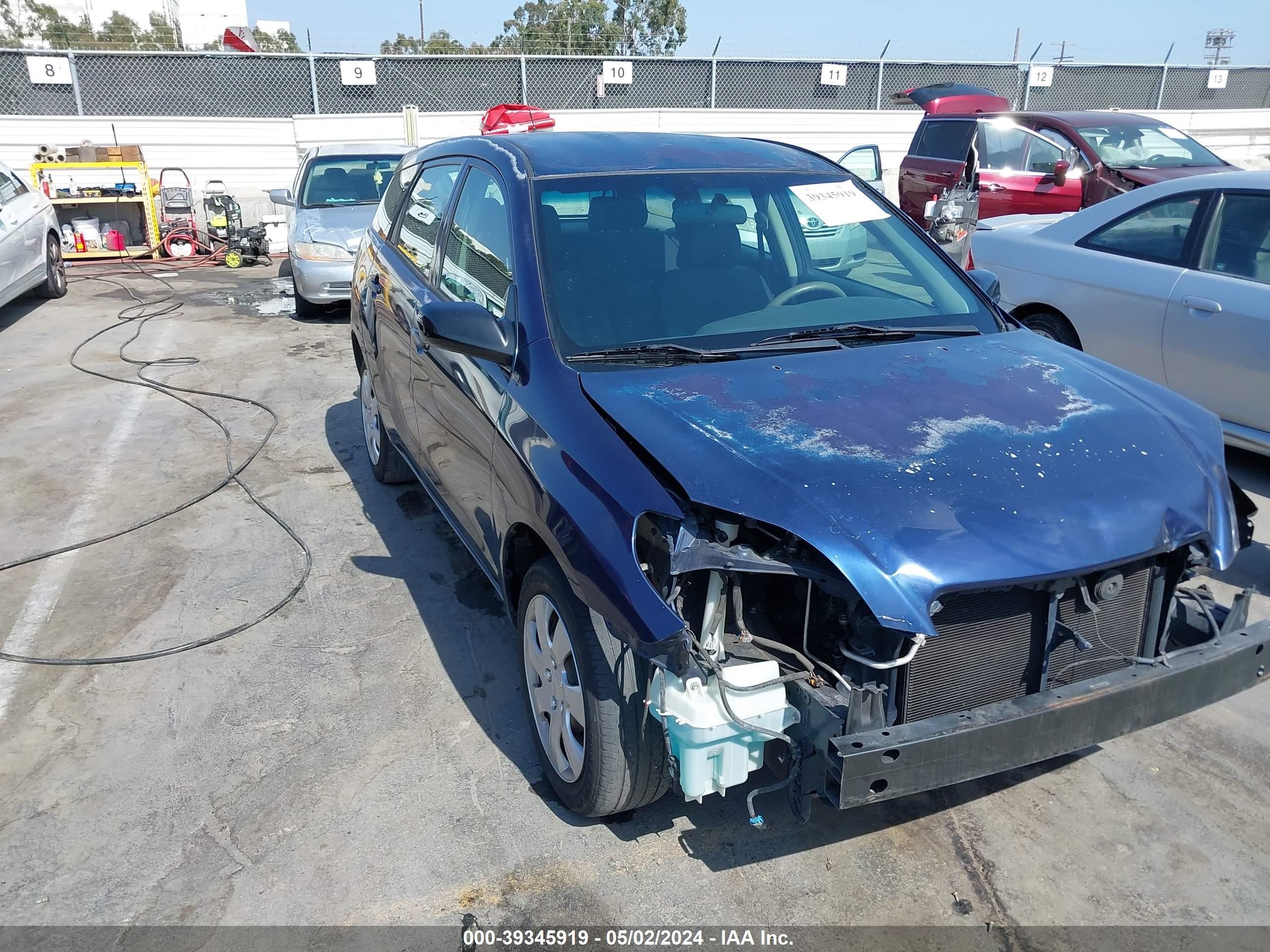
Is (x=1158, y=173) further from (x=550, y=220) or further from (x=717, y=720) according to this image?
(x=717, y=720)

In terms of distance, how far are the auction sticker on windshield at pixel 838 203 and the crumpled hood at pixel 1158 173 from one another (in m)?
7.76

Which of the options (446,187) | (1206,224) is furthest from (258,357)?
(1206,224)

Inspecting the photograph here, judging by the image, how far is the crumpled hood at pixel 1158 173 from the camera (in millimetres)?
10391

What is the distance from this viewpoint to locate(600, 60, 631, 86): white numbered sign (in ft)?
59.9

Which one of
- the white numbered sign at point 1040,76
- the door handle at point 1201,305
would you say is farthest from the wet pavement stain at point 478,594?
the white numbered sign at point 1040,76

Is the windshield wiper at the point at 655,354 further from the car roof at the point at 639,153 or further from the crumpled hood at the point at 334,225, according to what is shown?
the crumpled hood at the point at 334,225

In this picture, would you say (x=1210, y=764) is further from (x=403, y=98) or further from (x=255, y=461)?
(x=403, y=98)

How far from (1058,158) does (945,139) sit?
1609 mm

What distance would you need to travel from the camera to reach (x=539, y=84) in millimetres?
18234

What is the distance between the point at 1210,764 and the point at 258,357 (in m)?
7.99

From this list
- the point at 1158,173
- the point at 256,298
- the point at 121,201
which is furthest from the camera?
the point at 121,201

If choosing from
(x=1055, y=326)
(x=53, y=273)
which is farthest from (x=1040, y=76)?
(x=53, y=273)

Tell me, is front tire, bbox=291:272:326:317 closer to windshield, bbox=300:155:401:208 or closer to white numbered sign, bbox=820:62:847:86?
windshield, bbox=300:155:401:208

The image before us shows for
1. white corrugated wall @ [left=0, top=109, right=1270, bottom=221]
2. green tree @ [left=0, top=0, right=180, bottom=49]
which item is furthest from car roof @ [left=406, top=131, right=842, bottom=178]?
green tree @ [left=0, top=0, right=180, bottom=49]
